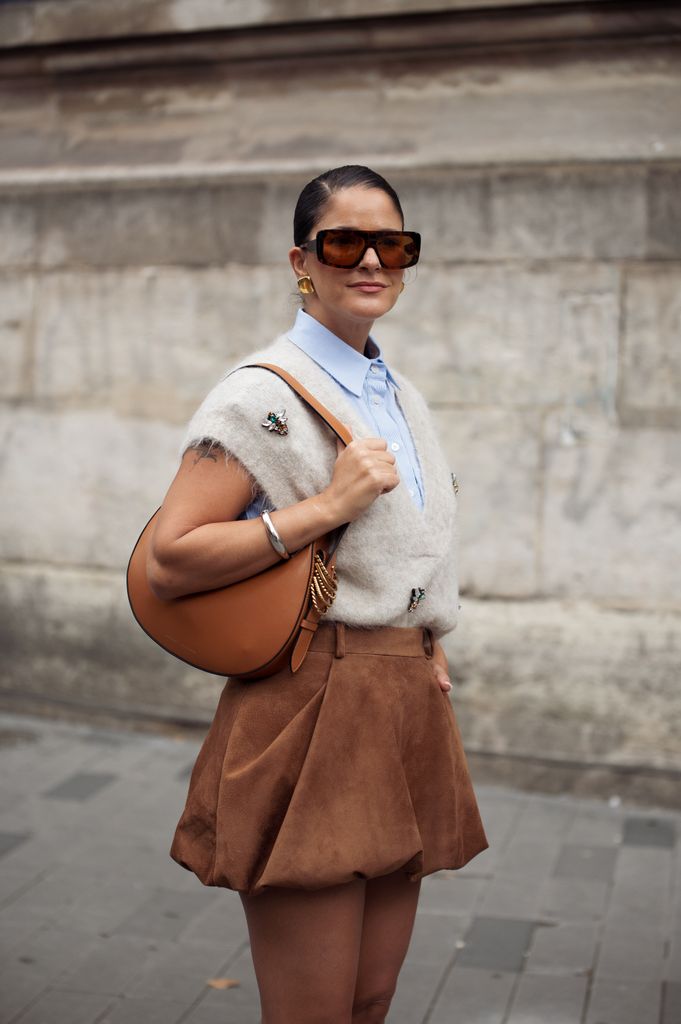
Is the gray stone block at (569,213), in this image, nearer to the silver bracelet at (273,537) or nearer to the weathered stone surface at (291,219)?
the weathered stone surface at (291,219)

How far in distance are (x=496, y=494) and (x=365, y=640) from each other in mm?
3171

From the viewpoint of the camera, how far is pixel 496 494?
5480 millimetres

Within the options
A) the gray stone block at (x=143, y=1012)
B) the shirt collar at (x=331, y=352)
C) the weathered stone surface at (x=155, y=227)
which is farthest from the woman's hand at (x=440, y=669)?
the weathered stone surface at (x=155, y=227)

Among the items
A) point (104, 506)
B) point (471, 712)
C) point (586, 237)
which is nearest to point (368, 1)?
point (586, 237)

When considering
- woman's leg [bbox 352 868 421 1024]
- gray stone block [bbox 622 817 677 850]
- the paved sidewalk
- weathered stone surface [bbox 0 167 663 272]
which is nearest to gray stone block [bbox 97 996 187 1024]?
the paved sidewalk

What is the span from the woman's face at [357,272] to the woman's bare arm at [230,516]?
0.27 m

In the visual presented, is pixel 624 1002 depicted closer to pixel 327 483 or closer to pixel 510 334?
pixel 327 483

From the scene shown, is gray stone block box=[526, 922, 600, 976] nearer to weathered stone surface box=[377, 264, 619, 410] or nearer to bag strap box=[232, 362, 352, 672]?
bag strap box=[232, 362, 352, 672]

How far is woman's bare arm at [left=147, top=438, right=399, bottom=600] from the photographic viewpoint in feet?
→ 7.39

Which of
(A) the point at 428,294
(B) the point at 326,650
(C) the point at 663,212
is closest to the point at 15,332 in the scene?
(A) the point at 428,294

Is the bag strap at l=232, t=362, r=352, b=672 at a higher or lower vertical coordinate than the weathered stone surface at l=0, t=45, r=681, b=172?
lower

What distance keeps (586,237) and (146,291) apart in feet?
6.59

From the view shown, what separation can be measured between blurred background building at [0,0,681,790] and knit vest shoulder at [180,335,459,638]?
9.84 ft

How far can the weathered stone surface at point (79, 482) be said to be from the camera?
6.05m
